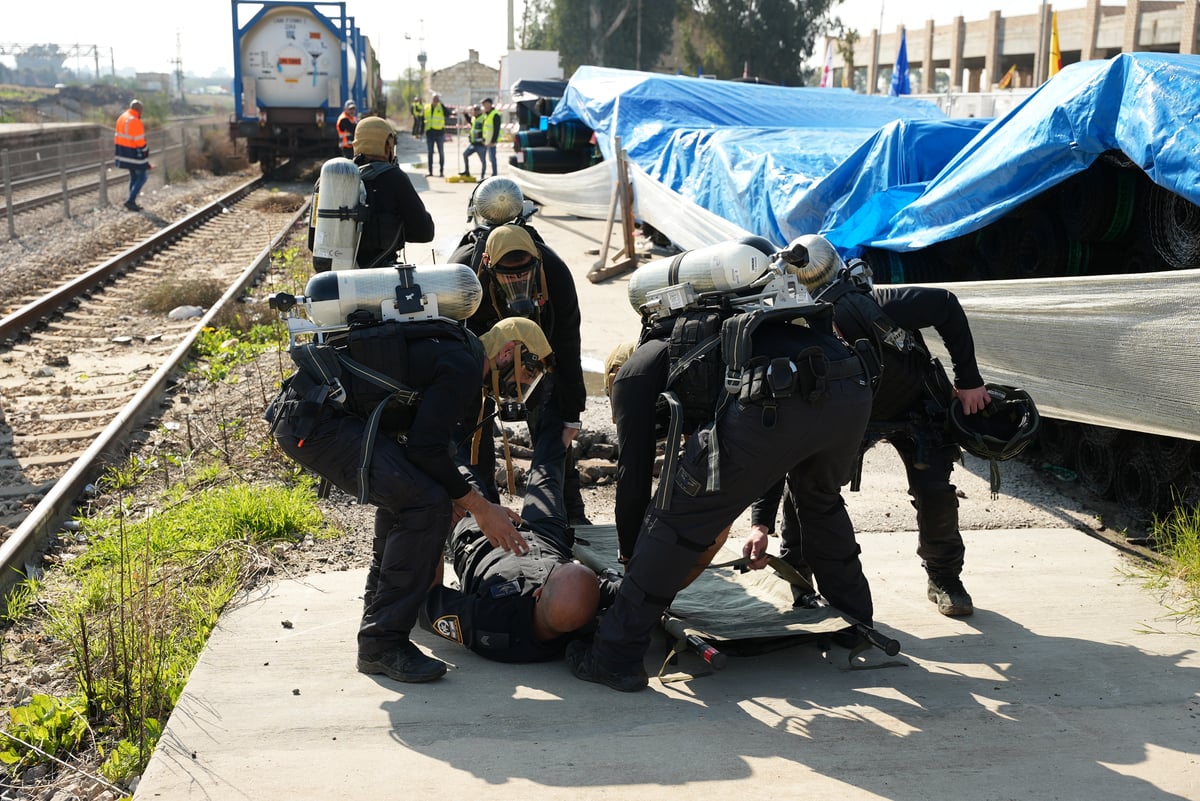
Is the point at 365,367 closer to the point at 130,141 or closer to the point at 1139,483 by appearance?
the point at 1139,483

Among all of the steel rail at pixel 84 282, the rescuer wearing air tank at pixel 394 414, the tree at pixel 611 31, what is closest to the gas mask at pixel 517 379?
the rescuer wearing air tank at pixel 394 414

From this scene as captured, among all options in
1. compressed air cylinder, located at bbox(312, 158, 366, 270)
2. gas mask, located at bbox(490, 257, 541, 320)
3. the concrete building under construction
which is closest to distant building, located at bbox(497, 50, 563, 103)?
the concrete building under construction

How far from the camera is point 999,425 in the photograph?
477 centimetres

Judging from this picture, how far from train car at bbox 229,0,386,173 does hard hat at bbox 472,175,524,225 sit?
21486 millimetres

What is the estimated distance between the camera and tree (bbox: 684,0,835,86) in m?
63.4

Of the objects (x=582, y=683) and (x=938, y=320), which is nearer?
(x=582, y=683)

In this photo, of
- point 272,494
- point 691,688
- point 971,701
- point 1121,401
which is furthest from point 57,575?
point 1121,401

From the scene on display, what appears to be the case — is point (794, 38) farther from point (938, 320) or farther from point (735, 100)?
point (938, 320)

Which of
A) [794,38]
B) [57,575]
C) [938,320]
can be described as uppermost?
[794,38]

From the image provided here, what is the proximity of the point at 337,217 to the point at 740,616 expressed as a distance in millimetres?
3536

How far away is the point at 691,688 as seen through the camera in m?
4.06

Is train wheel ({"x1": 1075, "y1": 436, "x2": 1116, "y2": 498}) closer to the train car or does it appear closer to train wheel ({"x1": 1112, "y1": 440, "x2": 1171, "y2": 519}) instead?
train wheel ({"x1": 1112, "y1": 440, "x2": 1171, "y2": 519})

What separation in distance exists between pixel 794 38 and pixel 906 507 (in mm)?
61809

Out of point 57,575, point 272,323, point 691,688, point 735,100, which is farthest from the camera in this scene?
point 735,100
